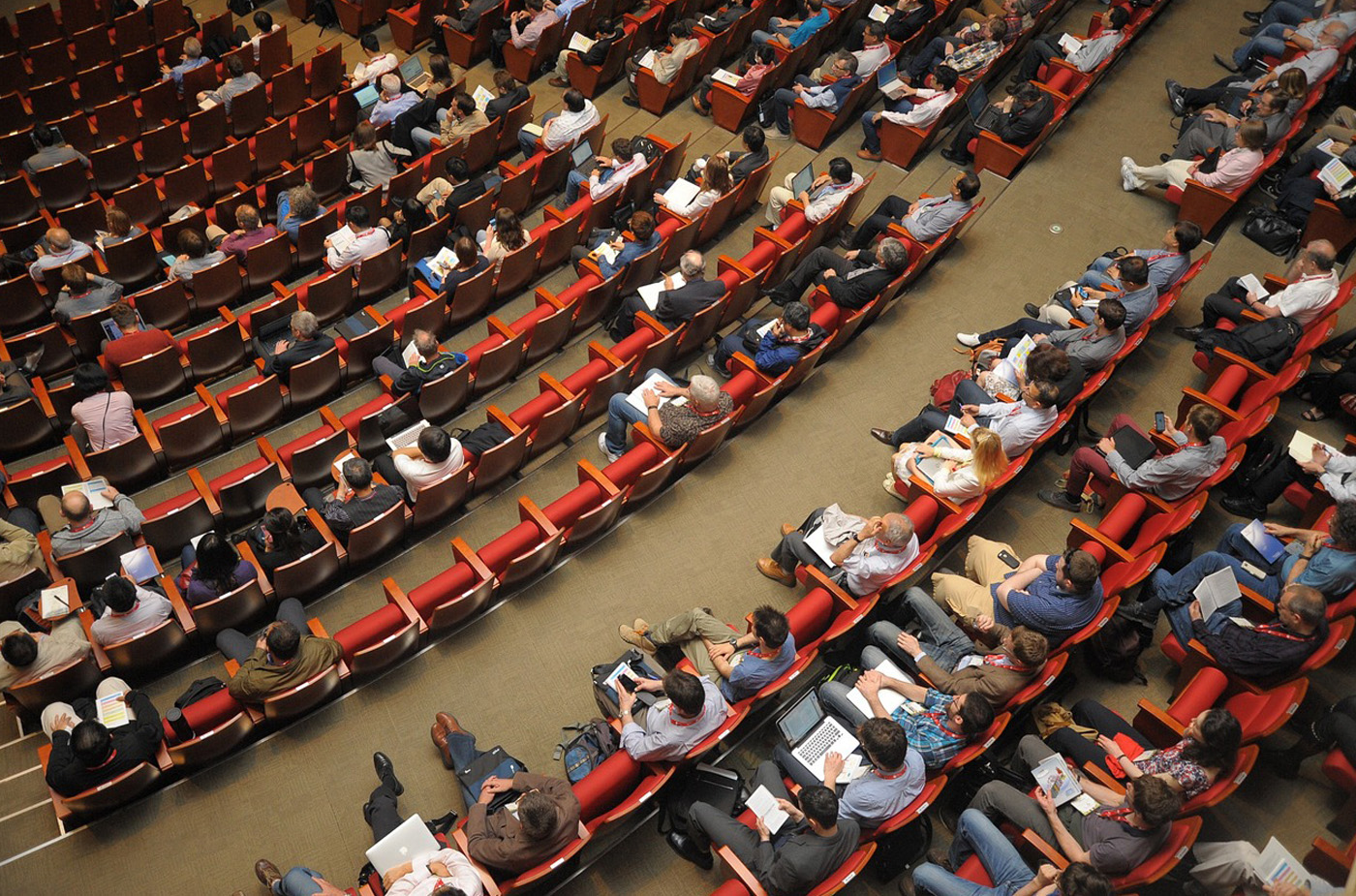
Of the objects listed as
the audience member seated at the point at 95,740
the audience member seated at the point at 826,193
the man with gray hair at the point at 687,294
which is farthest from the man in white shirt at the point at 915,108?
the audience member seated at the point at 95,740

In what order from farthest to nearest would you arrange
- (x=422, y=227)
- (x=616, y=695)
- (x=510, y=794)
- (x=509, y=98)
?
1. (x=509, y=98)
2. (x=422, y=227)
3. (x=616, y=695)
4. (x=510, y=794)

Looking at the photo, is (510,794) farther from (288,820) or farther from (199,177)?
(199,177)

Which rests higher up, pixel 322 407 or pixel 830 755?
pixel 322 407

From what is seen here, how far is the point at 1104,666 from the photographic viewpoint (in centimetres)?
448

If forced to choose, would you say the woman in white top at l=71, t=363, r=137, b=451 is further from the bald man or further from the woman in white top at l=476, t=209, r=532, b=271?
the woman in white top at l=476, t=209, r=532, b=271

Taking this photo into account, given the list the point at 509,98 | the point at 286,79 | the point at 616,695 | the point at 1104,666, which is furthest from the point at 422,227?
the point at 1104,666

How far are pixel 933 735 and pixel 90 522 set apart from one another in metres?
3.64

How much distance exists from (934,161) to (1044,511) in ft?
9.69

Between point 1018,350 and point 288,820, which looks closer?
point 288,820

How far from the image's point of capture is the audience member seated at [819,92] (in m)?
6.88

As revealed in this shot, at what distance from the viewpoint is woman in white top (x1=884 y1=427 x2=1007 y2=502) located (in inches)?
182

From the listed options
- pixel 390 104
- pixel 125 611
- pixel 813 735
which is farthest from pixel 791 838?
pixel 390 104

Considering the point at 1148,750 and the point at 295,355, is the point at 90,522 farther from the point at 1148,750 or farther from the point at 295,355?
the point at 1148,750

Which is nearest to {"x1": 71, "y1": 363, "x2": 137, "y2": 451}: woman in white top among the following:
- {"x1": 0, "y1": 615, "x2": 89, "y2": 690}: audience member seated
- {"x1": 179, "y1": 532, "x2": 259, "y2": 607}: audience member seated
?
{"x1": 179, "y1": 532, "x2": 259, "y2": 607}: audience member seated
